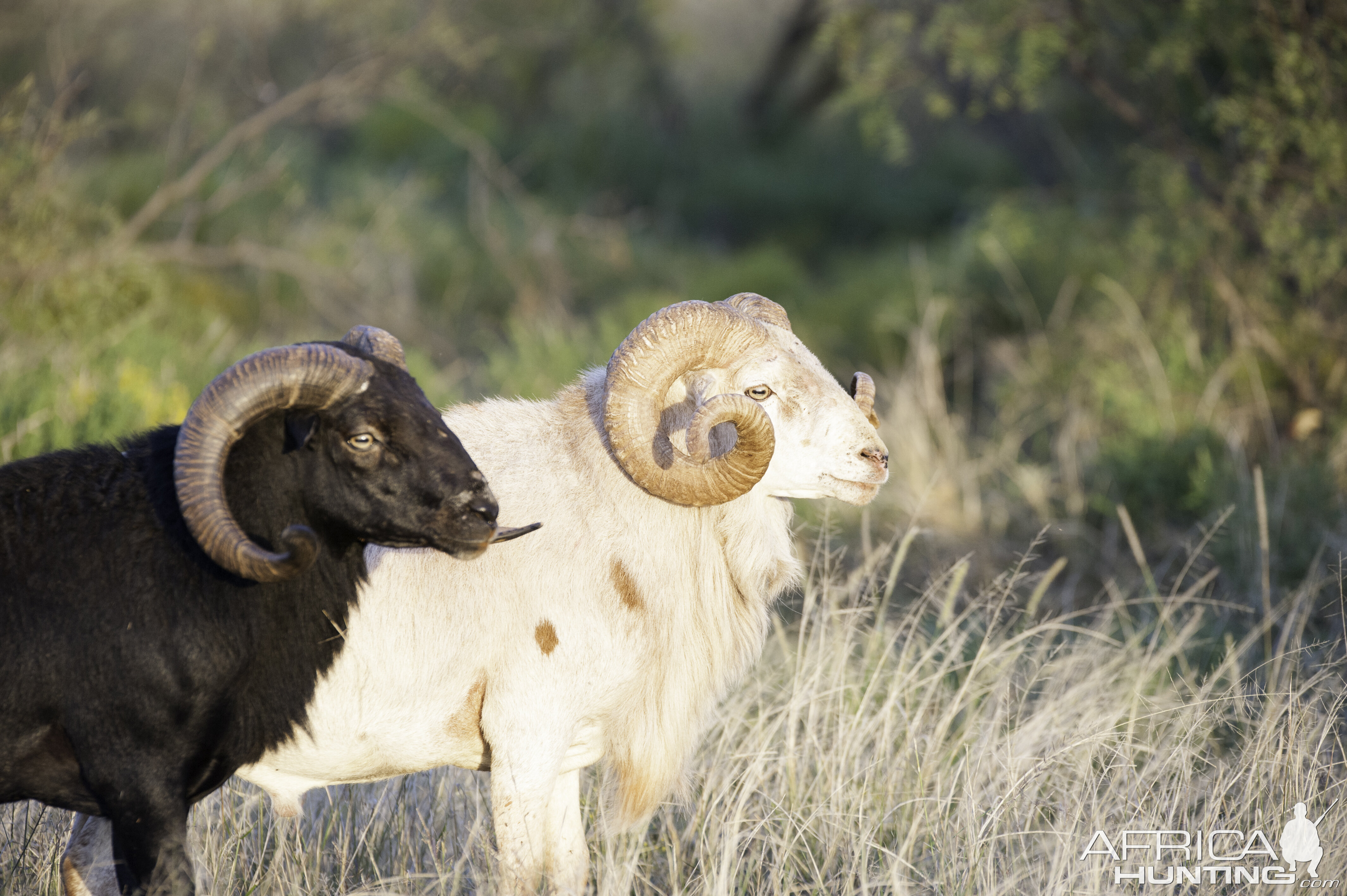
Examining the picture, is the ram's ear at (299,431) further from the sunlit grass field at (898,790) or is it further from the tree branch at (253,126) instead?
the tree branch at (253,126)

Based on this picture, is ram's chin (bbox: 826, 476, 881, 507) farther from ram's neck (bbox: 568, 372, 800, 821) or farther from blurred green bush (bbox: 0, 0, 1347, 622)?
blurred green bush (bbox: 0, 0, 1347, 622)

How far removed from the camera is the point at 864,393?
434cm

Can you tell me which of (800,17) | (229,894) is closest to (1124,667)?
(229,894)

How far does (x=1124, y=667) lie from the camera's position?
5.73m

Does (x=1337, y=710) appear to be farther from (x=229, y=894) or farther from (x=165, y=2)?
(x=165, y=2)

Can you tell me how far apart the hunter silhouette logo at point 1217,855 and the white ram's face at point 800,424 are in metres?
1.51

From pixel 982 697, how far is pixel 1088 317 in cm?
631

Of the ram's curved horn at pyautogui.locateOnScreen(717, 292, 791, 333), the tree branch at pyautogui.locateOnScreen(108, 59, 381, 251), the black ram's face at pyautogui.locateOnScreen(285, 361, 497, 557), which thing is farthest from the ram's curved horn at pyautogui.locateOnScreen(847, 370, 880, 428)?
the tree branch at pyautogui.locateOnScreen(108, 59, 381, 251)

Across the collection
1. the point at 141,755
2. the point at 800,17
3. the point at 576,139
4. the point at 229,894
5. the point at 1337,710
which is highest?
the point at 800,17

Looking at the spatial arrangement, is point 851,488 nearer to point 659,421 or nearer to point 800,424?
point 800,424

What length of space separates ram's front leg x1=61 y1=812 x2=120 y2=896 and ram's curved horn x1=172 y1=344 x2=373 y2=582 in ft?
4.07

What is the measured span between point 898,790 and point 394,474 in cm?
249

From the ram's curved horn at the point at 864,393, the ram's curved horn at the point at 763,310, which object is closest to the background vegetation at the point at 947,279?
the ram's curved horn at the point at 864,393

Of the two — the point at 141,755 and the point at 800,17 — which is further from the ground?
the point at 800,17
